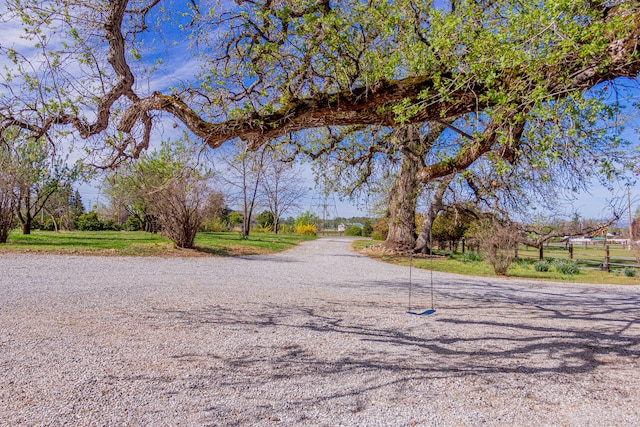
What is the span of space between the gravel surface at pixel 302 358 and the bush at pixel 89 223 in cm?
2711

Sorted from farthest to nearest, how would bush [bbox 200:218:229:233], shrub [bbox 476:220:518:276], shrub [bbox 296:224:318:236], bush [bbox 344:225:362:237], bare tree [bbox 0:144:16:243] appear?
bush [bbox 344:225:362:237]
shrub [bbox 296:224:318:236]
bush [bbox 200:218:229:233]
bare tree [bbox 0:144:16:243]
shrub [bbox 476:220:518:276]

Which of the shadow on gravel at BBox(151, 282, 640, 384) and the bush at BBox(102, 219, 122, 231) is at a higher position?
the bush at BBox(102, 219, 122, 231)

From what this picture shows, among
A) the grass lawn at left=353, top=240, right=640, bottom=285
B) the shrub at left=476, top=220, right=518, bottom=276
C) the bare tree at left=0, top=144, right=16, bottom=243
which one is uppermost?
the bare tree at left=0, top=144, right=16, bottom=243

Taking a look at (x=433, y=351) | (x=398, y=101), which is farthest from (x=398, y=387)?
(x=398, y=101)

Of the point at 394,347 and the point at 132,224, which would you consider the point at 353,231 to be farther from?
the point at 394,347

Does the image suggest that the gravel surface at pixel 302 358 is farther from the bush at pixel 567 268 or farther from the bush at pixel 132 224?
the bush at pixel 132 224

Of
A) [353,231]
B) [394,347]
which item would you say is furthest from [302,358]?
[353,231]

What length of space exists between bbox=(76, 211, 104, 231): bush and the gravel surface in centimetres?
2711

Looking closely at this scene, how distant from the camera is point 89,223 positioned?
103 ft

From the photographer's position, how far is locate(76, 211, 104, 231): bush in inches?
1235

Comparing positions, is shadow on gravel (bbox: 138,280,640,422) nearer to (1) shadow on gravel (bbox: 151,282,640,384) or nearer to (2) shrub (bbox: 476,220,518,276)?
(1) shadow on gravel (bbox: 151,282,640,384)

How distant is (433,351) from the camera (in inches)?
162

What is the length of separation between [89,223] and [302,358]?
33.9m

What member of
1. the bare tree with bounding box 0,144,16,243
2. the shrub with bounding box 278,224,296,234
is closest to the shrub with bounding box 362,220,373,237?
the shrub with bounding box 278,224,296,234
